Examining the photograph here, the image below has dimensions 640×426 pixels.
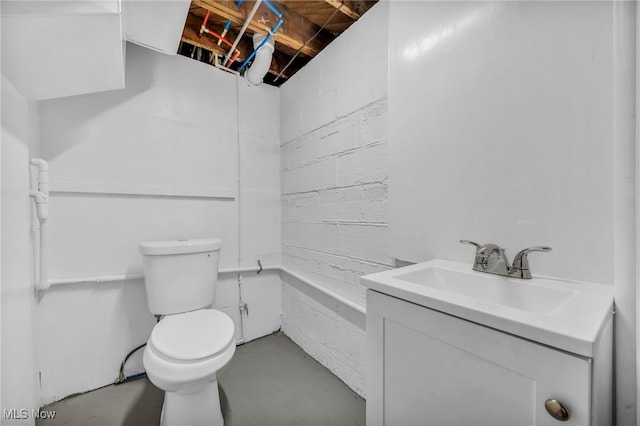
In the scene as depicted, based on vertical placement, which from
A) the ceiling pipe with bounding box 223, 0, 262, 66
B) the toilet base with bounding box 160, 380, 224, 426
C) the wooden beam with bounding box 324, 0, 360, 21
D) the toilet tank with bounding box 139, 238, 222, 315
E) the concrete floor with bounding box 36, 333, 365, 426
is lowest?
the concrete floor with bounding box 36, 333, 365, 426

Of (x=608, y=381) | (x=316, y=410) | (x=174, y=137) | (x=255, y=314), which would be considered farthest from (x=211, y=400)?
(x=174, y=137)

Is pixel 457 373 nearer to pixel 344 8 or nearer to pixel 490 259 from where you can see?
pixel 490 259

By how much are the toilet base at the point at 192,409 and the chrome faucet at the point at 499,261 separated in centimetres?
118

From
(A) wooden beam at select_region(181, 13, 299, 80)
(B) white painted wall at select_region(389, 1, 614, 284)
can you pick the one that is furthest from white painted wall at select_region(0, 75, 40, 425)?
(B) white painted wall at select_region(389, 1, 614, 284)

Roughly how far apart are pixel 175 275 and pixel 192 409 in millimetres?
656

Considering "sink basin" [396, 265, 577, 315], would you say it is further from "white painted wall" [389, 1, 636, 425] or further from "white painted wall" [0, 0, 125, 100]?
"white painted wall" [0, 0, 125, 100]

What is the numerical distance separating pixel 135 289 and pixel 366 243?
1418 mm

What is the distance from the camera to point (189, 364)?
42.4 inches

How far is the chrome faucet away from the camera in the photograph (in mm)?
797

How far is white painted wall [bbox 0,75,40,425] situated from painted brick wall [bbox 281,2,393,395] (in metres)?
1.35

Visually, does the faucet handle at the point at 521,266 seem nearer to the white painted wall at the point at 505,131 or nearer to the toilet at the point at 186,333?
the white painted wall at the point at 505,131

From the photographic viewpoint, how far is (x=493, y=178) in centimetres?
89

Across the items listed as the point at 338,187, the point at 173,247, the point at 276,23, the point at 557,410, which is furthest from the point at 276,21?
the point at 557,410

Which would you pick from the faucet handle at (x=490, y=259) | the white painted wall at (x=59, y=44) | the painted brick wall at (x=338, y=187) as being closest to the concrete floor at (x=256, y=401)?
the painted brick wall at (x=338, y=187)
